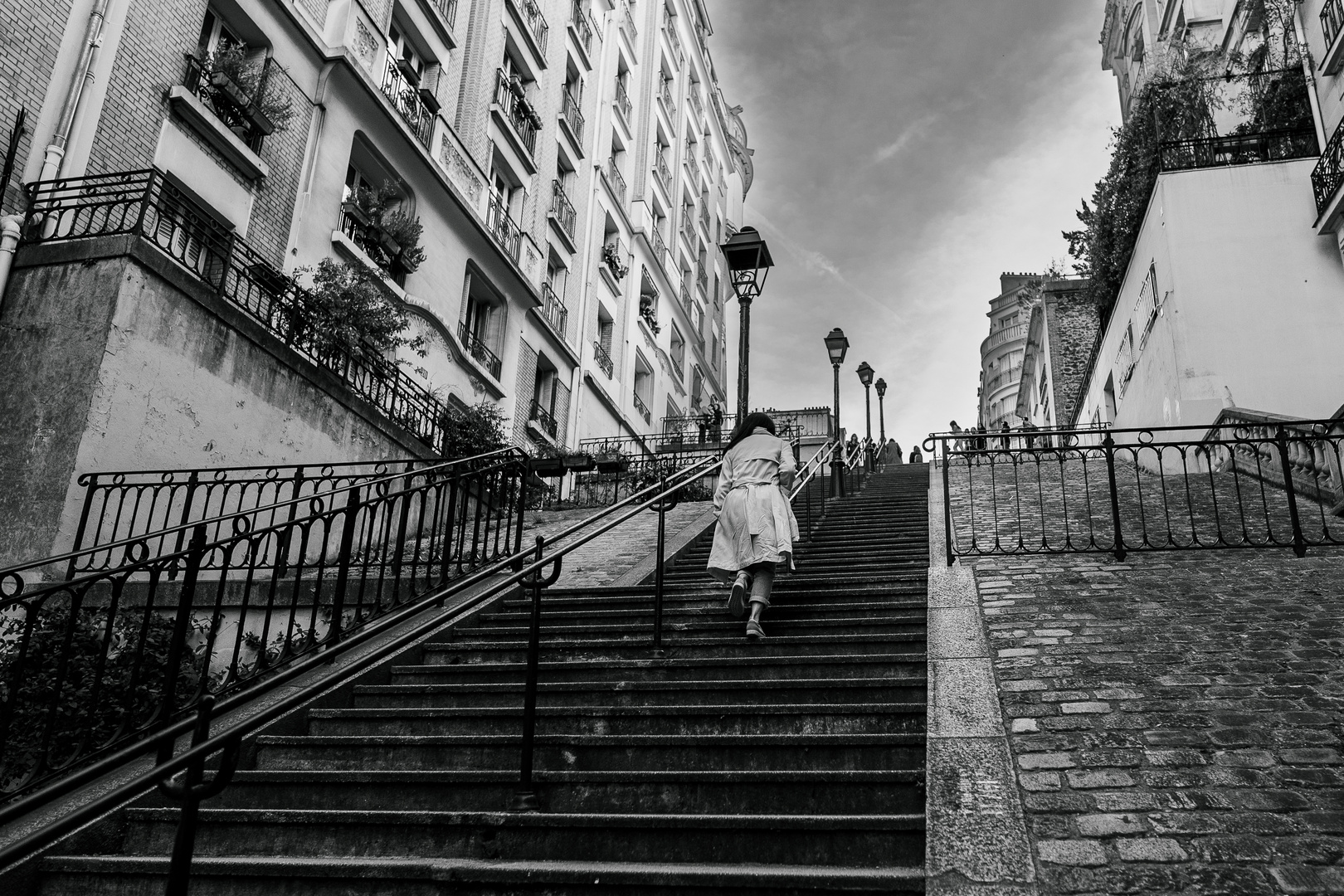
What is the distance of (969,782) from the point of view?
12.9 ft

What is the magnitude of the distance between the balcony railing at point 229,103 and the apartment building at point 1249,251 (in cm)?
1383

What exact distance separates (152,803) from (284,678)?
1.94 meters

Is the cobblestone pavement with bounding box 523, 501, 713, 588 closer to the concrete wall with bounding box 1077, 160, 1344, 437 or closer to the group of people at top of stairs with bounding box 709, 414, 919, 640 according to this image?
the group of people at top of stairs with bounding box 709, 414, 919, 640

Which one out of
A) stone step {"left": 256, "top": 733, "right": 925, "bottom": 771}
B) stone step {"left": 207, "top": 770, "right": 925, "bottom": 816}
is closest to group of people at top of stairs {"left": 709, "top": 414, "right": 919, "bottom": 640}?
stone step {"left": 256, "top": 733, "right": 925, "bottom": 771}

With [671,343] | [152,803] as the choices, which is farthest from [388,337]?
[671,343]

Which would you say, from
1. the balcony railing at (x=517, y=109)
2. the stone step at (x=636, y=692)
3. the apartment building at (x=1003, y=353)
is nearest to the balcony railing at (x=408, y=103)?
the balcony railing at (x=517, y=109)

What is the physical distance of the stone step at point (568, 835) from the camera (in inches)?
144

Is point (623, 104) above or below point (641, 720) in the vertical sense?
above

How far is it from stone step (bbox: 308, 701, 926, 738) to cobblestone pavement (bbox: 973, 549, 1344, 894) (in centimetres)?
67

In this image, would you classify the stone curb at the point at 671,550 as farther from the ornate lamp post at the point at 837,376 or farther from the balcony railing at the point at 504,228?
the balcony railing at the point at 504,228

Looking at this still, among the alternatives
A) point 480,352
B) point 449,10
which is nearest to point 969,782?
point 480,352

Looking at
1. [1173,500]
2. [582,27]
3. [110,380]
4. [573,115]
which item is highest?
[582,27]

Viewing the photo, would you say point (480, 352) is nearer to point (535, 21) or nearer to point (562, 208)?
point (562, 208)

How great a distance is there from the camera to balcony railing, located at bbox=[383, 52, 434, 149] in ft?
55.0
